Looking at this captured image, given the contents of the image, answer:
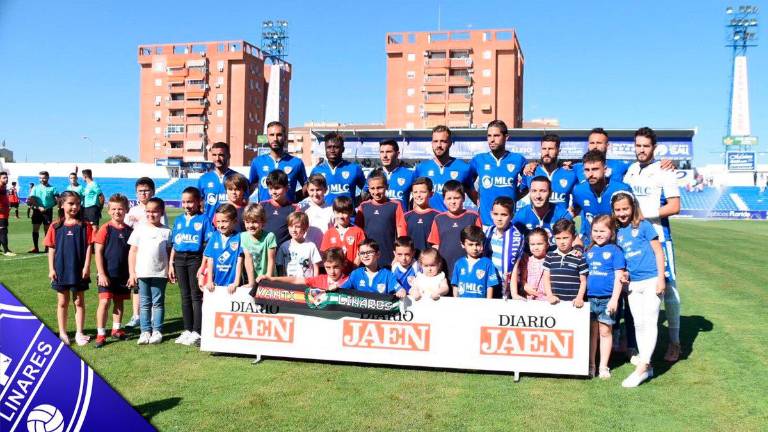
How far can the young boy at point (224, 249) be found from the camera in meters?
5.91

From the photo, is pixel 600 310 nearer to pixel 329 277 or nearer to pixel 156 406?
pixel 329 277

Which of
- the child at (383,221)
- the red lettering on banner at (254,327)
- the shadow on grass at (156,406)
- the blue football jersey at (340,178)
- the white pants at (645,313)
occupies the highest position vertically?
the blue football jersey at (340,178)

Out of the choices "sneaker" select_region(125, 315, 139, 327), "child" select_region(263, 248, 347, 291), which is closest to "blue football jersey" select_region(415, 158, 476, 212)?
"child" select_region(263, 248, 347, 291)

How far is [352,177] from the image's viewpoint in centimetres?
713

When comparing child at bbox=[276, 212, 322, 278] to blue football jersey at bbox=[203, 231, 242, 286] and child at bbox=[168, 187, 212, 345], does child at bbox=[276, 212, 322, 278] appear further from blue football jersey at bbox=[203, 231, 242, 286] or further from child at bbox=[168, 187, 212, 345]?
child at bbox=[168, 187, 212, 345]

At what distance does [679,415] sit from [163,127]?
92547 mm

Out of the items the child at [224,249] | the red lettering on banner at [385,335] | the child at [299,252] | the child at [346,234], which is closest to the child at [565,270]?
the red lettering on banner at [385,335]

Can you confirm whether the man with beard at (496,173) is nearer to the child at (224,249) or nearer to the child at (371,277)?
the child at (371,277)

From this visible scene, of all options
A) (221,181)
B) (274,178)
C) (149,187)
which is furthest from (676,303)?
(149,187)

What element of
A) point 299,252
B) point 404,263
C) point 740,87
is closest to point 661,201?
point 404,263

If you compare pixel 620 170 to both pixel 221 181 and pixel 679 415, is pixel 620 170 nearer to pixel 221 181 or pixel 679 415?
pixel 679 415

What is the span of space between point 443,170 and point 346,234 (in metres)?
1.60

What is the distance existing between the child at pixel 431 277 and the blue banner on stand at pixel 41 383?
3.34m

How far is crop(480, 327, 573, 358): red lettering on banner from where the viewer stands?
5.20m
